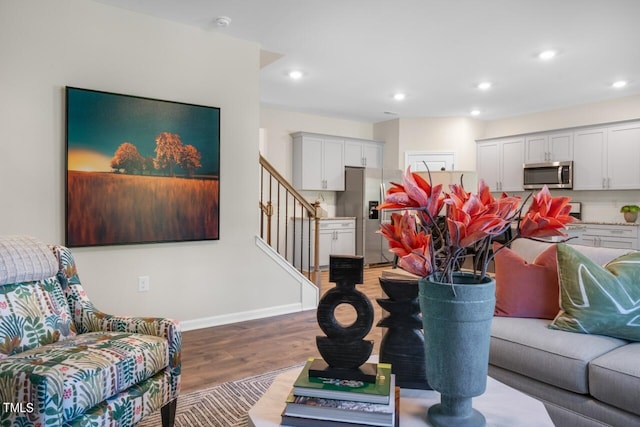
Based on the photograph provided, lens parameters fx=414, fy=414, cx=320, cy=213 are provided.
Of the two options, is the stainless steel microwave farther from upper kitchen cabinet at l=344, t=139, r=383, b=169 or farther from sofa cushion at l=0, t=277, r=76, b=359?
sofa cushion at l=0, t=277, r=76, b=359

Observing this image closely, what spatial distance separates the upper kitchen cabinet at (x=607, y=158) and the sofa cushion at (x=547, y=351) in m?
4.86

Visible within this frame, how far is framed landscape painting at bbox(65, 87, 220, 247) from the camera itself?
2.97 metres

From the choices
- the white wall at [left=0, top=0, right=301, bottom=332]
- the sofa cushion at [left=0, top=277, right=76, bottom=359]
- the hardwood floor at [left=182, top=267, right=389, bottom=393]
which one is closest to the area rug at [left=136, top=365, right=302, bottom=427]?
the hardwood floor at [left=182, top=267, right=389, bottom=393]

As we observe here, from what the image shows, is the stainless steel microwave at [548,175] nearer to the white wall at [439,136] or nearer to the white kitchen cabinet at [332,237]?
the white wall at [439,136]

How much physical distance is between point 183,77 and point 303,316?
2.40m

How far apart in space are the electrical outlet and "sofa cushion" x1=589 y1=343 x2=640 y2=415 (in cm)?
296

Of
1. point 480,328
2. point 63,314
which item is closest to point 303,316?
point 63,314

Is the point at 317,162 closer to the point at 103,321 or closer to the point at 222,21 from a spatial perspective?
the point at 222,21

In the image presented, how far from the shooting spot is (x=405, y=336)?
50.6 inches

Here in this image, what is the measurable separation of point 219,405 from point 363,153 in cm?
571

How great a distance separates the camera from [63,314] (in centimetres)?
201

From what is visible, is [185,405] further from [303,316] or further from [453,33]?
[453,33]

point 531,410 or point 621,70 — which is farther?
point 621,70

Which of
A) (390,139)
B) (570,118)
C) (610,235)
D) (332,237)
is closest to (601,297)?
(610,235)
